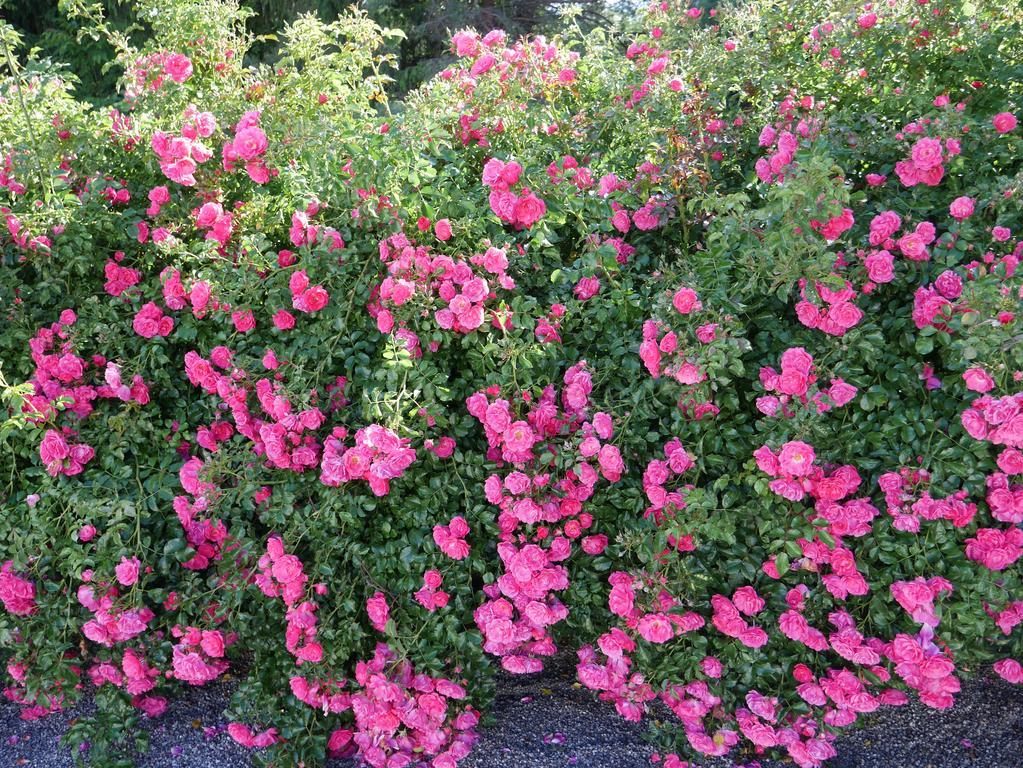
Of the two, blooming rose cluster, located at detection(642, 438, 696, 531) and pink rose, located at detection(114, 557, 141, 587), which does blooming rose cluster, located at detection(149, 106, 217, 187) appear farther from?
blooming rose cluster, located at detection(642, 438, 696, 531)

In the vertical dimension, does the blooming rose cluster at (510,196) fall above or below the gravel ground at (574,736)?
above

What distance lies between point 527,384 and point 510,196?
0.51 m

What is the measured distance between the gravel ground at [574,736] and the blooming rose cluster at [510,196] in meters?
1.43

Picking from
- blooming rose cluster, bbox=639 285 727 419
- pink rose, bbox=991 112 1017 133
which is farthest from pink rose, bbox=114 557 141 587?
pink rose, bbox=991 112 1017 133

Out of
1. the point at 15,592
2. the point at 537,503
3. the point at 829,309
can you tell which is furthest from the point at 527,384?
the point at 15,592

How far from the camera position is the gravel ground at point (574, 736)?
2.27 metres

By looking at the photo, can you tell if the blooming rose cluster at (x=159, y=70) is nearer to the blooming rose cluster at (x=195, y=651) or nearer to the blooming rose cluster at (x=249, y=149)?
the blooming rose cluster at (x=249, y=149)

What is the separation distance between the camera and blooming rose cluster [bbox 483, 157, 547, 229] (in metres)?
2.22

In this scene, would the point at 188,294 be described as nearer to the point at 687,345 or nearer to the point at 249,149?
the point at 249,149

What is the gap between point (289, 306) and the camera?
2.39 metres

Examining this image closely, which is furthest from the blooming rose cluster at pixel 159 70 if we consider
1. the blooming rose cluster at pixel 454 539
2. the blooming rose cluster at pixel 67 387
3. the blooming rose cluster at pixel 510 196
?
the blooming rose cluster at pixel 454 539

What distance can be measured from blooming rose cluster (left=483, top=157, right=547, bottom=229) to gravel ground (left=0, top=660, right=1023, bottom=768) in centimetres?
143

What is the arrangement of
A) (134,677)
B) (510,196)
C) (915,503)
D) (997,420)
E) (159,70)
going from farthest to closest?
1. (159,70)
2. (134,677)
3. (510,196)
4. (915,503)
5. (997,420)

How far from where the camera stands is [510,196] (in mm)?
2234
